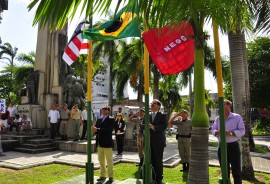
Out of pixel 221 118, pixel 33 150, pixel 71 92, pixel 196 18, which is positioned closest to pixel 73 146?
pixel 33 150

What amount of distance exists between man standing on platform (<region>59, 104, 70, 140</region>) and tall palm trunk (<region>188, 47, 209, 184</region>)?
11607mm

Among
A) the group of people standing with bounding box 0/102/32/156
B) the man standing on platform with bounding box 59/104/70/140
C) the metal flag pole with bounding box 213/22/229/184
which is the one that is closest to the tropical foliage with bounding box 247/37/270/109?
the man standing on platform with bounding box 59/104/70/140

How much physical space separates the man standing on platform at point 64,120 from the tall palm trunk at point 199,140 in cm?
1161

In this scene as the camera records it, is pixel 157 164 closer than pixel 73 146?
Yes

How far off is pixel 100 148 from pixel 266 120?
37.6 m

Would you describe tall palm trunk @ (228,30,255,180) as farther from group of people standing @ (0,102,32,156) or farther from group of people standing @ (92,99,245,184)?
group of people standing @ (0,102,32,156)

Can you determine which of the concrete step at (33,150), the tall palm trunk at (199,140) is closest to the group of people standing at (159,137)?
the tall palm trunk at (199,140)

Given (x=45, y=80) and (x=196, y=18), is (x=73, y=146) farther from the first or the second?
(x=196, y=18)

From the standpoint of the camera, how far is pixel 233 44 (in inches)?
316

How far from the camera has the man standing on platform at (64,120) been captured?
1456 cm

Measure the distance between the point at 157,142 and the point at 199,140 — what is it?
2887 mm

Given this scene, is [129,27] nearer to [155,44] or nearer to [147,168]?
[155,44]

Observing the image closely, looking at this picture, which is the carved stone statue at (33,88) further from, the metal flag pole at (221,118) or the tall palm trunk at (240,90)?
the metal flag pole at (221,118)

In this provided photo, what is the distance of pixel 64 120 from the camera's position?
14.8 meters
